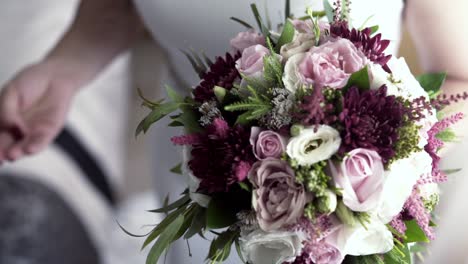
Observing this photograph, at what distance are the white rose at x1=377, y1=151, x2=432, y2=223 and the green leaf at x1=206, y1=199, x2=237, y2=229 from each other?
0.17 metres

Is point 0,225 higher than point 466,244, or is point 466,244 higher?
point 466,244

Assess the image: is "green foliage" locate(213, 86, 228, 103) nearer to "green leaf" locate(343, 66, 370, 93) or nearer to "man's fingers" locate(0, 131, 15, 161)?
"green leaf" locate(343, 66, 370, 93)

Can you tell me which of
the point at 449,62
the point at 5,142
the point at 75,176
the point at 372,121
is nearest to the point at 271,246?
the point at 372,121

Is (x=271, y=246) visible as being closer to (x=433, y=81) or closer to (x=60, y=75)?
(x=433, y=81)

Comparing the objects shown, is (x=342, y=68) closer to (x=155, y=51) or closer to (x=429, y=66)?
(x=429, y=66)

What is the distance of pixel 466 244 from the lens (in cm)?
94

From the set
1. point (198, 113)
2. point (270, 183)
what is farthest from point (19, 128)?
point (270, 183)

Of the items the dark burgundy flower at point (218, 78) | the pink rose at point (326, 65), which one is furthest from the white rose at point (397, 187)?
the dark burgundy flower at point (218, 78)

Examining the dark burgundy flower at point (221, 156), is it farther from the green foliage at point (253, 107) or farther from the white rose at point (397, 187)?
the white rose at point (397, 187)

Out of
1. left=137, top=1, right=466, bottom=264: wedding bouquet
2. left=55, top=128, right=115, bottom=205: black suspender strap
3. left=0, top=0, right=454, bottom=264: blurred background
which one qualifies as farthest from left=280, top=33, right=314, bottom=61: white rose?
left=55, top=128, right=115, bottom=205: black suspender strap

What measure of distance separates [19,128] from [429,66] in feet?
2.67

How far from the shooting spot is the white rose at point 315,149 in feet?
1.99

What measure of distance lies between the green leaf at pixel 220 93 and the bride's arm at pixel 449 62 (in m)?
0.37

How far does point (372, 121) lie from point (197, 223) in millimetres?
240
